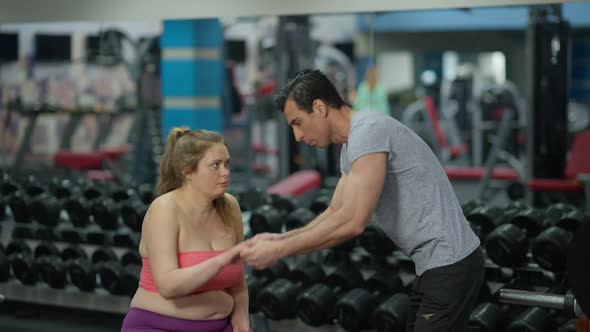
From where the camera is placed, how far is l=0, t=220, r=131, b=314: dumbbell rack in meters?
4.71

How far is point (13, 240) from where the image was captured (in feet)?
Result: 16.6

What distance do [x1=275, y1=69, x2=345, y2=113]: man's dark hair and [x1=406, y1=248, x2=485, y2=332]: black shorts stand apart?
51cm

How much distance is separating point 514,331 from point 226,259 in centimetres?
170

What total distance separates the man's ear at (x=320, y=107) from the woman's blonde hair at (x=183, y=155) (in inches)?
12.1

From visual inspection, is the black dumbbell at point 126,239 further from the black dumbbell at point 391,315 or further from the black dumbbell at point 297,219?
the black dumbbell at point 391,315

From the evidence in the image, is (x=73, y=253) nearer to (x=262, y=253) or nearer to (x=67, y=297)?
(x=67, y=297)

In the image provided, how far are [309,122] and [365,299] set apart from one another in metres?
1.86

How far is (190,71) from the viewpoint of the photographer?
7328 mm

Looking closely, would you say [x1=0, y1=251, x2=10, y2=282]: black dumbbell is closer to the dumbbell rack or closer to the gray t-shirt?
the dumbbell rack

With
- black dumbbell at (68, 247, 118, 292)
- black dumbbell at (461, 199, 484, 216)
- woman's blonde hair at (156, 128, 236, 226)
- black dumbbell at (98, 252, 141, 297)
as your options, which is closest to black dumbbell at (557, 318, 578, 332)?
black dumbbell at (461, 199, 484, 216)

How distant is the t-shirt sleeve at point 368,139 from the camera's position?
2.15 meters

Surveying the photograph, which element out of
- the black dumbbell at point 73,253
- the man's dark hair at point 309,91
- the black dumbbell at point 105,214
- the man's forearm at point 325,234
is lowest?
the black dumbbell at point 73,253

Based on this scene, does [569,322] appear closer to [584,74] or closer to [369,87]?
[369,87]

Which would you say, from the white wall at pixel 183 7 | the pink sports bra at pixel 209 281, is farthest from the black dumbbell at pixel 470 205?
the pink sports bra at pixel 209 281
